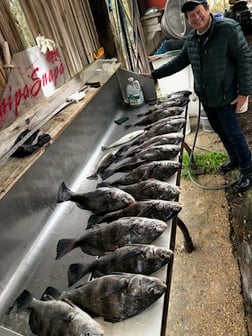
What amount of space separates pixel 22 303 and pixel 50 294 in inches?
7.4

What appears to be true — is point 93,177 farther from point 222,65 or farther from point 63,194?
point 222,65

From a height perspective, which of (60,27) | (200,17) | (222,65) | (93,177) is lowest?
(93,177)

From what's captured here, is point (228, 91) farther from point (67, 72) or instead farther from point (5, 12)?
point (5, 12)

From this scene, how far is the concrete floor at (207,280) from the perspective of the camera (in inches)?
91.3

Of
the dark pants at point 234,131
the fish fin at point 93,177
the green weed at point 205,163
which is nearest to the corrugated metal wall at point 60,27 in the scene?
the fish fin at point 93,177

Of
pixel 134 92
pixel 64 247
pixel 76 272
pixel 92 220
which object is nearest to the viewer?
pixel 76 272

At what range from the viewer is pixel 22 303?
170 cm

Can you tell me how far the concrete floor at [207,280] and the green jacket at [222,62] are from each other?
1303mm

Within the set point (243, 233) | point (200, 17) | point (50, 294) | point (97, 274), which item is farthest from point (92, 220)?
point (200, 17)

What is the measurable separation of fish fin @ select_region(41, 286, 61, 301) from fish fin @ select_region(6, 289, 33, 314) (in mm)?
81

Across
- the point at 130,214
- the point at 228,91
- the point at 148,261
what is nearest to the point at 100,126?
the point at 228,91

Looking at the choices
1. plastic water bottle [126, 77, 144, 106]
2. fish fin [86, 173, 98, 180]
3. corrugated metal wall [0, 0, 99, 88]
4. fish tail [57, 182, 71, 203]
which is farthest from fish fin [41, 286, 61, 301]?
plastic water bottle [126, 77, 144, 106]

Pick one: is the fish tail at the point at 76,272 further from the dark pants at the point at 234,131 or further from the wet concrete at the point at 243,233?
the dark pants at the point at 234,131

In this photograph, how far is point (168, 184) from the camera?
2.14 m
